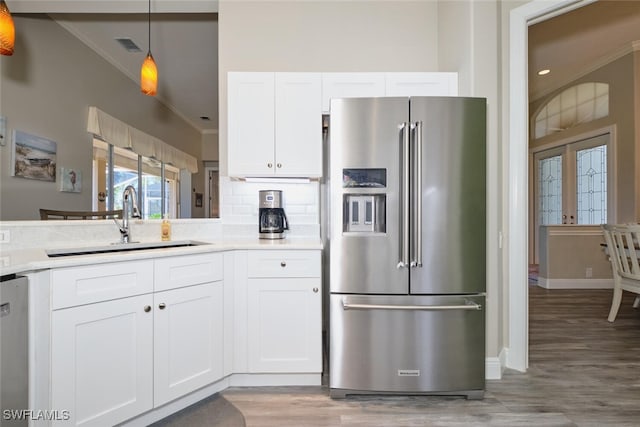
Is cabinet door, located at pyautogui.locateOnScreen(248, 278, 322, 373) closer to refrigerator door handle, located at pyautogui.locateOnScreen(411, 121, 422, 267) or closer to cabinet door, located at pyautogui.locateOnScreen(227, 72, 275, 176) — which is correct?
refrigerator door handle, located at pyautogui.locateOnScreen(411, 121, 422, 267)

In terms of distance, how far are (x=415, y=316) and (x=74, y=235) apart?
2199mm

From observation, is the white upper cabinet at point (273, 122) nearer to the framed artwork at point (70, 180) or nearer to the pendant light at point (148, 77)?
the pendant light at point (148, 77)

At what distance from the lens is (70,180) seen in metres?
3.64

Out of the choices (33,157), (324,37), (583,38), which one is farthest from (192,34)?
(583,38)

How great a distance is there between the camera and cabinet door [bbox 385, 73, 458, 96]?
242 centimetres

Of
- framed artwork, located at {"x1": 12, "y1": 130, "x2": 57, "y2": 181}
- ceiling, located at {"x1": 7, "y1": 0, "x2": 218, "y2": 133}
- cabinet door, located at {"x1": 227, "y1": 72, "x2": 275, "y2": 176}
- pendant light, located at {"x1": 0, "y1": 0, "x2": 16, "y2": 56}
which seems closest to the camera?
pendant light, located at {"x1": 0, "y1": 0, "x2": 16, "y2": 56}

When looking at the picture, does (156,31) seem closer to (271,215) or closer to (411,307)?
(271,215)

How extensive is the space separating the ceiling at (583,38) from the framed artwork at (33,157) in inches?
205

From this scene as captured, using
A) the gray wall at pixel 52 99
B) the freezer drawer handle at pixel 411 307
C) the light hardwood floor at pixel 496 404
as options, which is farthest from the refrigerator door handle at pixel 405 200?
the gray wall at pixel 52 99

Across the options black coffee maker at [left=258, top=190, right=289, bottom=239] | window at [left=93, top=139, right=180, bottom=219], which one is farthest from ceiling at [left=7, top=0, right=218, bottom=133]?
black coffee maker at [left=258, top=190, right=289, bottom=239]

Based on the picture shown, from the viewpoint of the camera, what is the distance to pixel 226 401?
1.97 meters

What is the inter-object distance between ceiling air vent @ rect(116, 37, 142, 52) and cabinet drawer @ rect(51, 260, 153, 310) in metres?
3.40

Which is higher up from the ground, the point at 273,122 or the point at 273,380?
the point at 273,122

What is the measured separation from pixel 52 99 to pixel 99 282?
303cm
